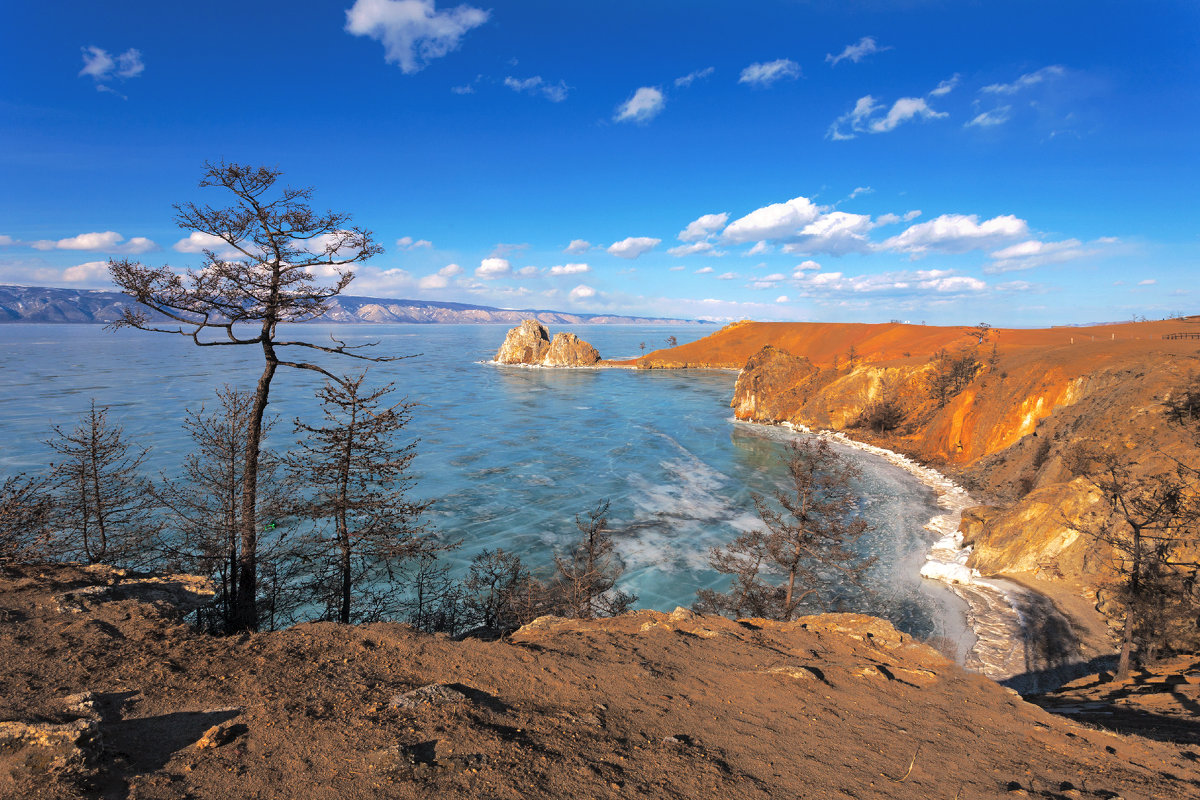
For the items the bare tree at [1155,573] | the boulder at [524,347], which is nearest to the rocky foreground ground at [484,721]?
the bare tree at [1155,573]

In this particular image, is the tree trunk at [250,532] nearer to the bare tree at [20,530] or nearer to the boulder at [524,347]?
the bare tree at [20,530]

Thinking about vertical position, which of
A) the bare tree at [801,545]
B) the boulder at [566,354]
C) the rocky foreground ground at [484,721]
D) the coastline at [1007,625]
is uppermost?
the boulder at [566,354]

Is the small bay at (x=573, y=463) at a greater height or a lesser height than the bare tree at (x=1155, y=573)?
lesser

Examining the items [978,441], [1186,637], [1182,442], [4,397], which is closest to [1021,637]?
[1186,637]

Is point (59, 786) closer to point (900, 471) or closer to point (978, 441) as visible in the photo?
point (900, 471)

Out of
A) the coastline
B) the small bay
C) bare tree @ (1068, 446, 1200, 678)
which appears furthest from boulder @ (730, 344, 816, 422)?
bare tree @ (1068, 446, 1200, 678)

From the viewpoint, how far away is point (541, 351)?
117812 mm

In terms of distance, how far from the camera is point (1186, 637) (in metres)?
13.5

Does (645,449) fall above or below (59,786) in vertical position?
below

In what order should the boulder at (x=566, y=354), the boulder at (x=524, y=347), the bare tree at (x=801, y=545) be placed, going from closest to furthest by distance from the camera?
the bare tree at (x=801, y=545), the boulder at (x=566, y=354), the boulder at (x=524, y=347)

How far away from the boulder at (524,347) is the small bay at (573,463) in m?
39.9

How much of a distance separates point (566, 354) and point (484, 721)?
368 feet

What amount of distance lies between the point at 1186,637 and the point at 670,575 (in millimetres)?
15238

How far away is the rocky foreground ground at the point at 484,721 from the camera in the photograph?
4.17 m
